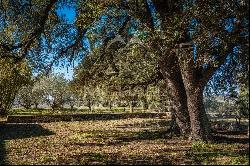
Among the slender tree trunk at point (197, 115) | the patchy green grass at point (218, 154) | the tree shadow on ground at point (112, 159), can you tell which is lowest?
the tree shadow on ground at point (112, 159)

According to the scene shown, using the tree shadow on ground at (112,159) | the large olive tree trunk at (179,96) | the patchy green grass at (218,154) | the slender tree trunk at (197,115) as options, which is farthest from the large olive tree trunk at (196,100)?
the tree shadow on ground at (112,159)

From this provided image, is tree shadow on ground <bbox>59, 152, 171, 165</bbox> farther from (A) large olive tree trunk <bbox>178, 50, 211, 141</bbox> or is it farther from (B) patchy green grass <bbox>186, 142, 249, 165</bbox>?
(A) large olive tree trunk <bbox>178, 50, 211, 141</bbox>

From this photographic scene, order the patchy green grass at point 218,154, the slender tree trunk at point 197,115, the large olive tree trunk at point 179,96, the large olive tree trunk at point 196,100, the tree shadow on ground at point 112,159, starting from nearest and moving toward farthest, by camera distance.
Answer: the patchy green grass at point 218,154
the tree shadow on ground at point 112,159
the large olive tree trunk at point 196,100
the slender tree trunk at point 197,115
the large olive tree trunk at point 179,96

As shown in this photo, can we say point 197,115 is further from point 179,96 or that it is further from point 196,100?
point 179,96

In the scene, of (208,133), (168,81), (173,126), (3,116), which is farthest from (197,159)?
(3,116)

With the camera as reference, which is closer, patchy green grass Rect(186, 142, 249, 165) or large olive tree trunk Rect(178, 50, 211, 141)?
patchy green grass Rect(186, 142, 249, 165)

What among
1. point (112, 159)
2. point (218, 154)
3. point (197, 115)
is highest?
point (197, 115)

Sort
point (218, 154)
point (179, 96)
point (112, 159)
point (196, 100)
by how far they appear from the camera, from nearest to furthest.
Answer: point (112, 159) < point (218, 154) < point (196, 100) < point (179, 96)

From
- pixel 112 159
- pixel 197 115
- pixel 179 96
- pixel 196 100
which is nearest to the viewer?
pixel 112 159

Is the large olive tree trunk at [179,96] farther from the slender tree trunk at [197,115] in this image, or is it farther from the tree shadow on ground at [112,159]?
the tree shadow on ground at [112,159]

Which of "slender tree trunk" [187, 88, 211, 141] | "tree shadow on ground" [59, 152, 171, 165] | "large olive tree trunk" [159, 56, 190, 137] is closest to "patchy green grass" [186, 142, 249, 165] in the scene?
"slender tree trunk" [187, 88, 211, 141]

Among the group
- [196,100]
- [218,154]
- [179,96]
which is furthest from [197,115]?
[218,154]

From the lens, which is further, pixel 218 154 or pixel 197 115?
pixel 197 115

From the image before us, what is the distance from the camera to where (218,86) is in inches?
854
